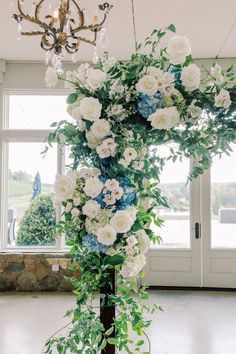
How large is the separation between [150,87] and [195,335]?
10.7 feet

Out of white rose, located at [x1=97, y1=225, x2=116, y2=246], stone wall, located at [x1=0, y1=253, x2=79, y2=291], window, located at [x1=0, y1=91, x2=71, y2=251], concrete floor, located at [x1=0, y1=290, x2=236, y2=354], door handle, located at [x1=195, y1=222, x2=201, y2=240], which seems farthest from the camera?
window, located at [x1=0, y1=91, x2=71, y2=251]

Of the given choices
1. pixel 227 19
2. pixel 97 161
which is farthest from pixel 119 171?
pixel 227 19

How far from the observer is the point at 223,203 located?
565cm

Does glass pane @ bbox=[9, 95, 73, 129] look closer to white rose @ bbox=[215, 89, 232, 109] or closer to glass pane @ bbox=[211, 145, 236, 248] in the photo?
glass pane @ bbox=[211, 145, 236, 248]

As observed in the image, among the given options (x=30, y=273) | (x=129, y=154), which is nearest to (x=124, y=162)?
(x=129, y=154)

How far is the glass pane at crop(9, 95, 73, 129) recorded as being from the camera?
5.77 m

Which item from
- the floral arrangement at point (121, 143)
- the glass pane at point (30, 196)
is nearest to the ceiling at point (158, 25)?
the glass pane at point (30, 196)

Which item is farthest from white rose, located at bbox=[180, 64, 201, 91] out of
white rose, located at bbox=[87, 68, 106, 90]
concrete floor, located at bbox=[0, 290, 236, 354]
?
concrete floor, located at bbox=[0, 290, 236, 354]

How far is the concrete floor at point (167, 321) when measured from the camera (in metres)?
3.51

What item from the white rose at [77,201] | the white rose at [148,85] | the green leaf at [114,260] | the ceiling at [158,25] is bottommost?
the green leaf at [114,260]

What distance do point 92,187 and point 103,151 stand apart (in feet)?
0.46

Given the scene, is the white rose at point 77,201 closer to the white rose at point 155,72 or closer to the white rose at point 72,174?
the white rose at point 72,174

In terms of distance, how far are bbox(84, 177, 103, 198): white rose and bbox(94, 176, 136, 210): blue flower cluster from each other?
34 millimetres

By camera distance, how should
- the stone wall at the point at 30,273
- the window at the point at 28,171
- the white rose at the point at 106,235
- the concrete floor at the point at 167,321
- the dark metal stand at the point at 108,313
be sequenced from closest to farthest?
the white rose at the point at 106,235
the dark metal stand at the point at 108,313
the concrete floor at the point at 167,321
the stone wall at the point at 30,273
the window at the point at 28,171
